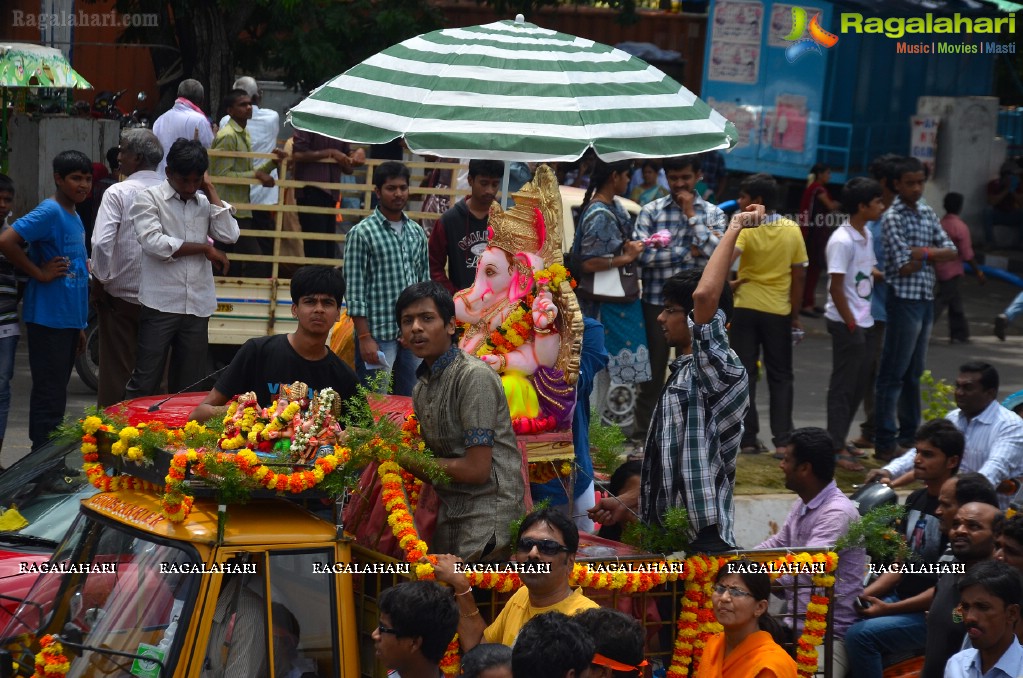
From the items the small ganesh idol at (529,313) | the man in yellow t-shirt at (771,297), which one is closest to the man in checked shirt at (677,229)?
the man in yellow t-shirt at (771,297)

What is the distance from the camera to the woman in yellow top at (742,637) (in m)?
4.64

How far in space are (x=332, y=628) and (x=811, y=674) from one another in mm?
2000

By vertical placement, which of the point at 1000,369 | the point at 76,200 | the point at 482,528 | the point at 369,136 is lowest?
the point at 1000,369

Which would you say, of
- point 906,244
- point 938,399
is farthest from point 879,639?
point 906,244

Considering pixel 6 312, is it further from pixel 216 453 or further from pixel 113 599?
pixel 216 453

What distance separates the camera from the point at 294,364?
17.0 feet

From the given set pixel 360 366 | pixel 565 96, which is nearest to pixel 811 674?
pixel 565 96

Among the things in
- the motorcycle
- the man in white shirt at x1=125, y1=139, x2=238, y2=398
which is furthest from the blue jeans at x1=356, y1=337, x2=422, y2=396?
the motorcycle

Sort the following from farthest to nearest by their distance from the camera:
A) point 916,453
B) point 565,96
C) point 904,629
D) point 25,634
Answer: point 916,453 < point 565,96 < point 904,629 < point 25,634

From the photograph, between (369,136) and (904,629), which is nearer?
(904,629)

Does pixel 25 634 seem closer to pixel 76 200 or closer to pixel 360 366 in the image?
pixel 360 366

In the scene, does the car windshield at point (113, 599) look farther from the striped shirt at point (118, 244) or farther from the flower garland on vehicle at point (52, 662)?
the striped shirt at point (118, 244)

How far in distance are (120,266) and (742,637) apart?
5104mm

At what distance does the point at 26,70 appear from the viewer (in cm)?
1231
